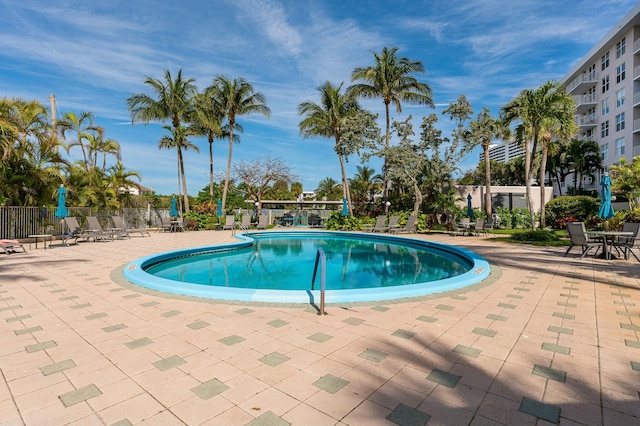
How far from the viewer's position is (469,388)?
239 cm

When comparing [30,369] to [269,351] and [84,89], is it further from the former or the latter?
[84,89]

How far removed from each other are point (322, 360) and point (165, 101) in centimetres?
2333

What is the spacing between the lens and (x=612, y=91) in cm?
3094

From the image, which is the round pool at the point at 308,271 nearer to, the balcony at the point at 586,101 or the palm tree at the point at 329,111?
the palm tree at the point at 329,111

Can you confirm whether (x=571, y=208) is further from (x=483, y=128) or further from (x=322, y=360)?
(x=322, y=360)

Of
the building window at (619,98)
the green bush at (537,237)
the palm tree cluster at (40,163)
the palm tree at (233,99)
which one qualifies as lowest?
the green bush at (537,237)

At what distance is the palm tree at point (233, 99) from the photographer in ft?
76.4

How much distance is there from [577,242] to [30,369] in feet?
36.7

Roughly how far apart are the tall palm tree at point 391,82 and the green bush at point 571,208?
10.2m

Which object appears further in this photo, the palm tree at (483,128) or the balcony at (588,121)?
the balcony at (588,121)

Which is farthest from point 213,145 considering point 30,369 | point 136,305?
point 30,369

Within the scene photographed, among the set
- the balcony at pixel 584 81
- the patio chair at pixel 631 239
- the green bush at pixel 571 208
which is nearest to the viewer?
the patio chair at pixel 631 239

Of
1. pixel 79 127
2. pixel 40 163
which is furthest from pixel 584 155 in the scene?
Answer: pixel 40 163

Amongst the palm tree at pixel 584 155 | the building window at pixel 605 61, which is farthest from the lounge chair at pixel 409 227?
the building window at pixel 605 61
